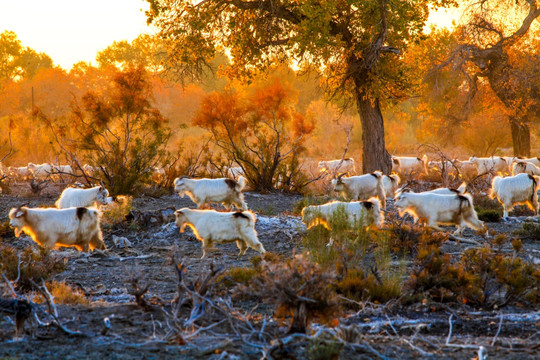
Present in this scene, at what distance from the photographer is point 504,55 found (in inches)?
1054

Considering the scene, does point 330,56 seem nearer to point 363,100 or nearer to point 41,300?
point 363,100

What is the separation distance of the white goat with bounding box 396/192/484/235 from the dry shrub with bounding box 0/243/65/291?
21.0 ft

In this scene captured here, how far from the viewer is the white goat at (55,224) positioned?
9.80 meters

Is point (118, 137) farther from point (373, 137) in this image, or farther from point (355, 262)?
point (355, 262)

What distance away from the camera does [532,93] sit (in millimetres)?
26766

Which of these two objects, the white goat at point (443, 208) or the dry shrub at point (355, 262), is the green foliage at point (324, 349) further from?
the white goat at point (443, 208)

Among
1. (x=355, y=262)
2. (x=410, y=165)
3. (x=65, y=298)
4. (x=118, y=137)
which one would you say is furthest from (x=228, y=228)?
(x=410, y=165)

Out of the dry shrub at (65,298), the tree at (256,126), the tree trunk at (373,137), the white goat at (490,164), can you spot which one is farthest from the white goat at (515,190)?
the dry shrub at (65,298)

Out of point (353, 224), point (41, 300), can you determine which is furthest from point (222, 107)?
point (41, 300)

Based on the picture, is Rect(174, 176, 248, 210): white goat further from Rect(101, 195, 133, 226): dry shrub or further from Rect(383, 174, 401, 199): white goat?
Rect(383, 174, 401, 199): white goat

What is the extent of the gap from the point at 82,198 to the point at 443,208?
751cm

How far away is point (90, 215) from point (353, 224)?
434 centimetres

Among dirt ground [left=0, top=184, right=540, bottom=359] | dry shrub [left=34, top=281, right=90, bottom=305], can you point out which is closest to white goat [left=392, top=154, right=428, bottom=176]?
dirt ground [left=0, top=184, right=540, bottom=359]

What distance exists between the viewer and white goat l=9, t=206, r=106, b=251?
9.80m
